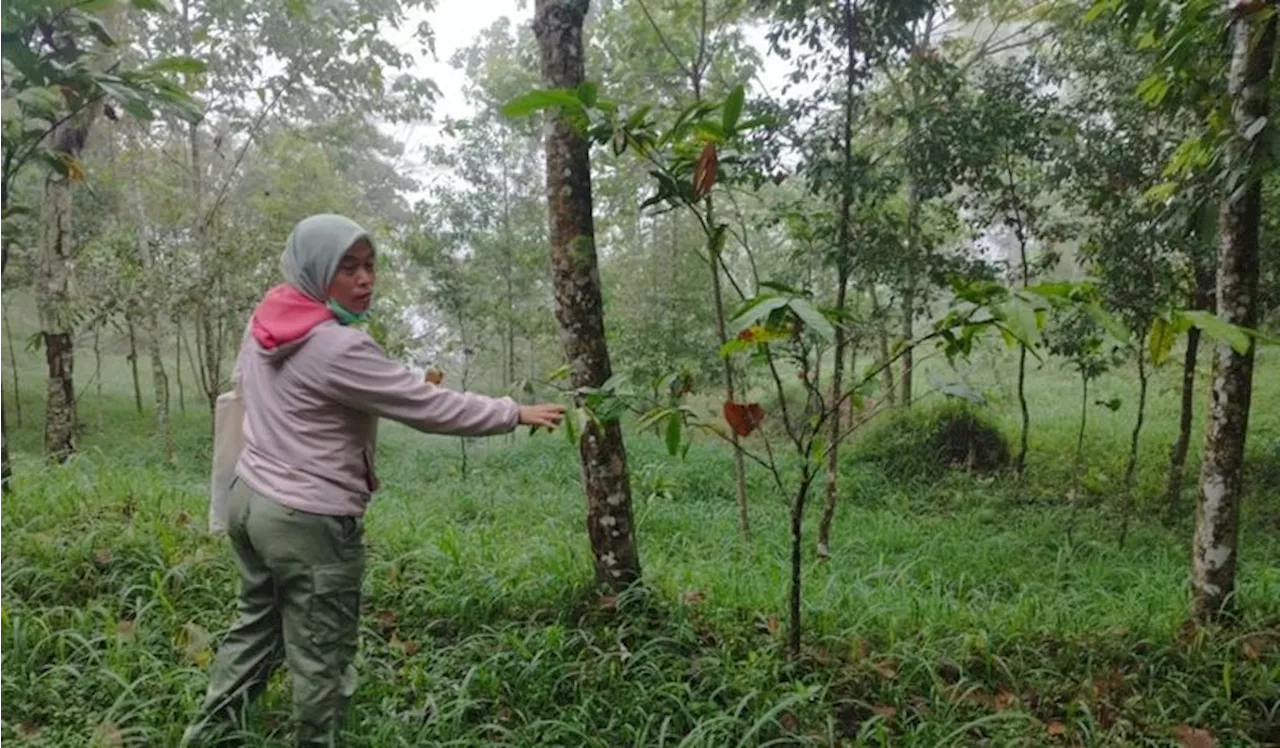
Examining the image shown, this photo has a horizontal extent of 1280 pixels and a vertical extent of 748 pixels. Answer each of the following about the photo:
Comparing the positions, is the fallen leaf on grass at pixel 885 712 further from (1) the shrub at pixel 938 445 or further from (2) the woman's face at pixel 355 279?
(1) the shrub at pixel 938 445

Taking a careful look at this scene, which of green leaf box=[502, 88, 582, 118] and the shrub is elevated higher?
green leaf box=[502, 88, 582, 118]

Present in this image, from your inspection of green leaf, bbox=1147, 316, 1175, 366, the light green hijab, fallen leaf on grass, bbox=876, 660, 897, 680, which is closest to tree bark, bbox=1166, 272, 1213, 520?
fallen leaf on grass, bbox=876, 660, 897, 680

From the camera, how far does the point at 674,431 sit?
2105 millimetres

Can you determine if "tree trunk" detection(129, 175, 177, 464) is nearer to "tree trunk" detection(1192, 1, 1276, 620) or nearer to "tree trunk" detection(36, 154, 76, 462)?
"tree trunk" detection(36, 154, 76, 462)

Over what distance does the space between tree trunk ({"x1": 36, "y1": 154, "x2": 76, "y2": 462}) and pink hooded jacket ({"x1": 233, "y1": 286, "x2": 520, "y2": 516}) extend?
4141 mm

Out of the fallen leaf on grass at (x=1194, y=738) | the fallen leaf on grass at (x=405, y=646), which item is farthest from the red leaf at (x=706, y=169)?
the fallen leaf on grass at (x=1194, y=738)

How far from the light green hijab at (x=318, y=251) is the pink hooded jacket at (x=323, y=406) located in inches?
1.4

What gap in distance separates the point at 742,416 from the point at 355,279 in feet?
3.68

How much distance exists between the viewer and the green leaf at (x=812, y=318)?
67.2 inches

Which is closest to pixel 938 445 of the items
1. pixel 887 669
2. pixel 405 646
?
pixel 887 669

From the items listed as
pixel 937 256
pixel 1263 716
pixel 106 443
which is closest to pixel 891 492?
pixel 937 256

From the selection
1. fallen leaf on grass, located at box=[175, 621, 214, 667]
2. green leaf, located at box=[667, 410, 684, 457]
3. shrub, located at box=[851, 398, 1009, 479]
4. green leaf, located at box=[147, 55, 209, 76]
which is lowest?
shrub, located at box=[851, 398, 1009, 479]

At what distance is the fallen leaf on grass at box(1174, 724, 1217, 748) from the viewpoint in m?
2.44

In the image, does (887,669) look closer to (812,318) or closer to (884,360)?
(884,360)
